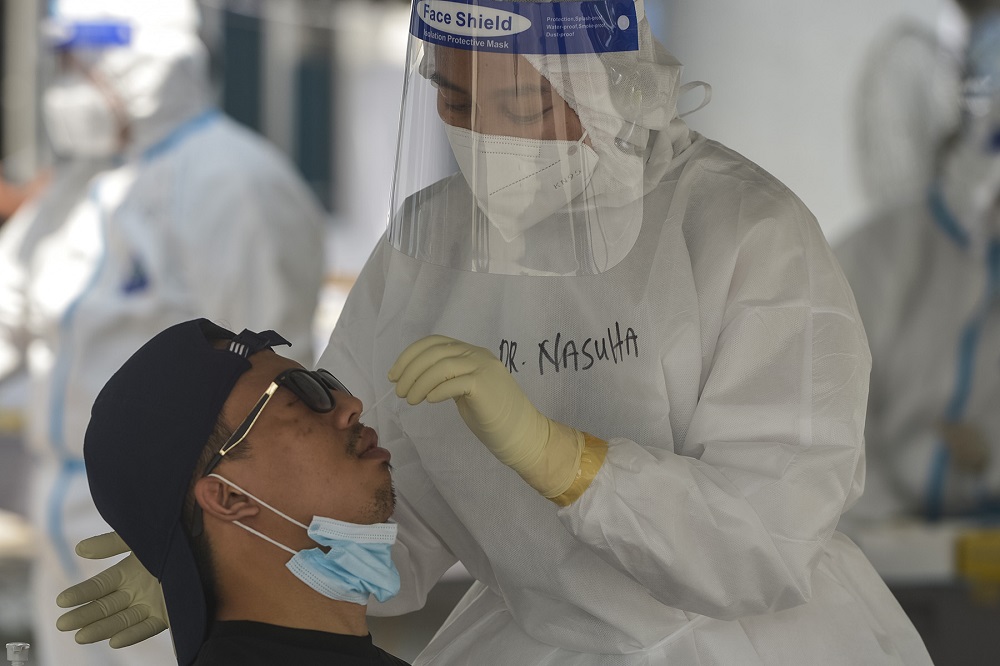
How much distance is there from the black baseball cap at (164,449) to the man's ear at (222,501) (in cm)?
2

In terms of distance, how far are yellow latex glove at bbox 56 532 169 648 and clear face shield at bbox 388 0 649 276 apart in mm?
615

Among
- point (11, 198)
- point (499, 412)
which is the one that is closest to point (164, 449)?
point (499, 412)

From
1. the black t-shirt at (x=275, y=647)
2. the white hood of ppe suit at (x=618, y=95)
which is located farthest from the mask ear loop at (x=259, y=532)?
Answer: the white hood of ppe suit at (x=618, y=95)

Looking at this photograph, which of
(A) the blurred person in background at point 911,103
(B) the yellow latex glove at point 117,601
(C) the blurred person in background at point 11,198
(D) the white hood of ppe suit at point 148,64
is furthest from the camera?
(C) the blurred person in background at point 11,198

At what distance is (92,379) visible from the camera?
311 centimetres

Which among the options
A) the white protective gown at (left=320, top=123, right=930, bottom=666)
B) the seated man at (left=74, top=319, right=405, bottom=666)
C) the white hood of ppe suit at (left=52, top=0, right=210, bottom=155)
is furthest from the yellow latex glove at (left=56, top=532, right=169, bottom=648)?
the white hood of ppe suit at (left=52, top=0, right=210, bottom=155)

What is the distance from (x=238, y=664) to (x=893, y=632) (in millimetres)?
889

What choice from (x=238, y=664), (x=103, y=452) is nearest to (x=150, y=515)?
(x=103, y=452)

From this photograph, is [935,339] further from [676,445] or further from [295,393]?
[295,393]

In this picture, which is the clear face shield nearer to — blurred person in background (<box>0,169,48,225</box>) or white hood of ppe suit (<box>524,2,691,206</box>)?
white hood of ppe suit (<box>524,2,691,206</box>)

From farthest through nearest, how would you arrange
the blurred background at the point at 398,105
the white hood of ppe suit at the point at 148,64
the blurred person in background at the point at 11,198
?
the blurred person in background at the point at 11,198 → the blurred background at the point at 398,105 → the white hood of ppe suit at the point at 148,64

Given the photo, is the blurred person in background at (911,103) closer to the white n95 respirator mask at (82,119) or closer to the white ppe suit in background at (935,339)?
the white ppe suit in background at (935,339)

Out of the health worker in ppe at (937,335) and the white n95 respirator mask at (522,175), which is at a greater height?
the white n95 respirator mask at (522,175)

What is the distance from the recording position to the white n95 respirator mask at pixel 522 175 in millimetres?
1452
